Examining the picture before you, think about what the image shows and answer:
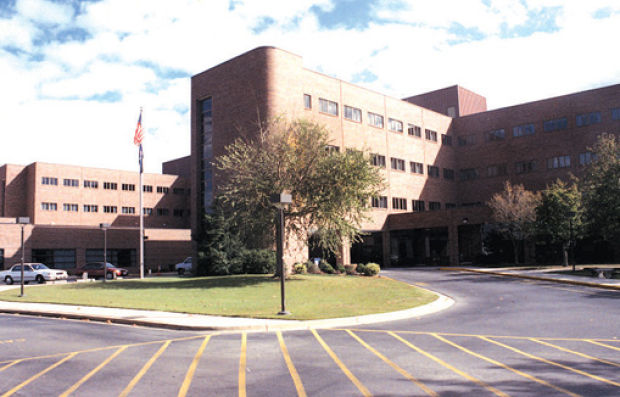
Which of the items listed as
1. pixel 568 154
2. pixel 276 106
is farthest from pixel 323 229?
pixel 568 154

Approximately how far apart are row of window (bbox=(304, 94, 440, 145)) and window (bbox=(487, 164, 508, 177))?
633cm

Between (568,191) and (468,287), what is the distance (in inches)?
692

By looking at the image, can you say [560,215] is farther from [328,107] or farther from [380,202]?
[328,107]

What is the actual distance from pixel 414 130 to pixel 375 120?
296 inches

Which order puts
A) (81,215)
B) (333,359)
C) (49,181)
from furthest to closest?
(81,215)
(49,181)
(333,359)

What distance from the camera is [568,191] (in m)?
38.4

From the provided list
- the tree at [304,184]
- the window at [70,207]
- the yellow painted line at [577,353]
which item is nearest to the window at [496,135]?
the tree at [304,184]

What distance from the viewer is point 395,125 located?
5606cm

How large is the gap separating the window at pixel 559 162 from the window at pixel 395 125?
1720 cm

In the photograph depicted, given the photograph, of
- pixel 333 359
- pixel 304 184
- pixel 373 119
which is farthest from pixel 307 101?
pixel 333 359

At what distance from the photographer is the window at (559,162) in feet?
182

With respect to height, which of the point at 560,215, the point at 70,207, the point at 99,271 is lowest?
the point at 99,271

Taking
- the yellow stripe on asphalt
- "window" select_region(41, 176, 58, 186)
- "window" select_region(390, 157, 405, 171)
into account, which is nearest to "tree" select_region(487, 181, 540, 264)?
"window" select_region(390, 157, 405, 171)

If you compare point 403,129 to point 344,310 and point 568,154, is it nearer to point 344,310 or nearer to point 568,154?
point 568,154
